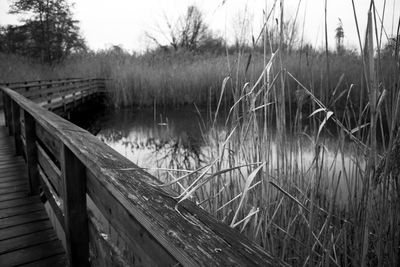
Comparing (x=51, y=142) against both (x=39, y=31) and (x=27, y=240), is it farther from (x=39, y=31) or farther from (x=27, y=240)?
(x=39, y=31)

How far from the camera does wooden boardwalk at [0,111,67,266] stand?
1480 millimetres

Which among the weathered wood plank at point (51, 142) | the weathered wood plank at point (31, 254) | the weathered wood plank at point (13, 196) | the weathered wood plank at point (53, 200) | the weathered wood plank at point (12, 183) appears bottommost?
the weathered wood plank at point (31, 254)

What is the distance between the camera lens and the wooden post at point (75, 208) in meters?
1.15

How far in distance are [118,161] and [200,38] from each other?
27643 millimetres

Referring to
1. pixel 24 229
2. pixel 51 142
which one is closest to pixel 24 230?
pixel 24 229

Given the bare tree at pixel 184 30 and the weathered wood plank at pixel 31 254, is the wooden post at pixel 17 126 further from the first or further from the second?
the bare tree at pixel 184 30

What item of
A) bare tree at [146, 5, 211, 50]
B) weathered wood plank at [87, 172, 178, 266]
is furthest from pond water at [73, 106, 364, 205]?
bare tree at [146, 5, 211, 50]

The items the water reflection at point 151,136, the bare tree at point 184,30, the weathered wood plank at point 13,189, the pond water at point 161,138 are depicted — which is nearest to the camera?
the weathered wood plank at point 13,189

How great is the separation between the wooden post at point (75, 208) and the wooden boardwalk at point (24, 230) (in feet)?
1.07

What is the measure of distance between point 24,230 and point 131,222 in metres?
1.48

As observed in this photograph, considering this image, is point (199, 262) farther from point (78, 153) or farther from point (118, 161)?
point (78, 153)

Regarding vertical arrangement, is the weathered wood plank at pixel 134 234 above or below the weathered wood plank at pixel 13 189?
above

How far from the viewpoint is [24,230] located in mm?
1772

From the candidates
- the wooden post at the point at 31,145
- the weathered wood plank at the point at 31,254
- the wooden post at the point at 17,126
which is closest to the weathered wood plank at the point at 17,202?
the wooden post at the point at 31,145
